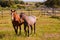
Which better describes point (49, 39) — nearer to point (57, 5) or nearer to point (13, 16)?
point (13, 16)

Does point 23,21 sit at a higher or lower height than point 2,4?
higher

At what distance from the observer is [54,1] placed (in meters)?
65.8

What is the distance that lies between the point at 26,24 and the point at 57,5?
181 feet

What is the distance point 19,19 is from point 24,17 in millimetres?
372

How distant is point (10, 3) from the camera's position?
204ft

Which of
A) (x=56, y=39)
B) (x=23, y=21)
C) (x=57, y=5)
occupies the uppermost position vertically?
(x=23, y=21)

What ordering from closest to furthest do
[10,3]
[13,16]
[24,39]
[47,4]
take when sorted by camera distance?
[24,39]
[13,16]
[10,3]
[47,4]

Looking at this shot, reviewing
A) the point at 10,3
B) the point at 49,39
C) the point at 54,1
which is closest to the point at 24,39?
the point at 49,39

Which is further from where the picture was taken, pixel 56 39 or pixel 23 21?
pixel 23 21

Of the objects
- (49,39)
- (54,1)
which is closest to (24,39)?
(49,39)

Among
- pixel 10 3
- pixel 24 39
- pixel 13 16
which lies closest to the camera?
pixel 24 39

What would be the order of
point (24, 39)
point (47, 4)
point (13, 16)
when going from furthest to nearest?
point (47, 4)
point (13, 16)
point (24, 39)

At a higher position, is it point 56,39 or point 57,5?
point 56,39

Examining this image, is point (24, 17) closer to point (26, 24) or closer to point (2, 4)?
point (26, 24)
